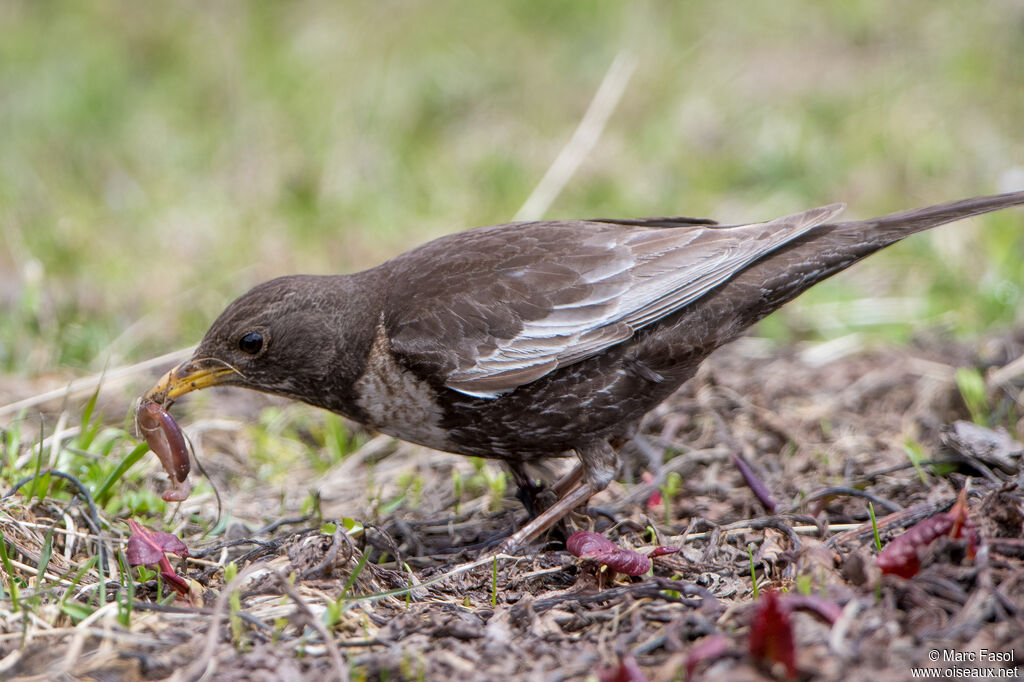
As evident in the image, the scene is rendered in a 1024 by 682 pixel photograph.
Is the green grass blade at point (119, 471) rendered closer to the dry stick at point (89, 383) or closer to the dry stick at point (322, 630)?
the dry stick at point (89, 383)

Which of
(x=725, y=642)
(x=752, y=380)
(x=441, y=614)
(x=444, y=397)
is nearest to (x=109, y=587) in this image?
(x=441, y=614)

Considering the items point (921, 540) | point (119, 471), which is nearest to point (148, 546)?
point (119, 471)

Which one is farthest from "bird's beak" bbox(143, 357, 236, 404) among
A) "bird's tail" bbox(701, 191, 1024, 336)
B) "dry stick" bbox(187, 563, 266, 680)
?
"bird's tail" bbox(701, 191, 1024, 336)

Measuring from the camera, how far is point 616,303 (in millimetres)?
4496

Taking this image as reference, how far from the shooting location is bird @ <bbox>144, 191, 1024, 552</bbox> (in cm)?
450

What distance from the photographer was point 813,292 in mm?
7559

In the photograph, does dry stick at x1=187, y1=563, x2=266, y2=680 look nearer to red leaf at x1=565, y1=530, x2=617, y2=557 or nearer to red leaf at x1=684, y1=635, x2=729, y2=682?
red leaf at x1=565, y1=530, x2=617, y2=557

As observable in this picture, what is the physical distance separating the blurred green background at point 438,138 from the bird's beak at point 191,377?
1.89 meters

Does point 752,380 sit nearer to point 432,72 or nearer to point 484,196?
point 484,196

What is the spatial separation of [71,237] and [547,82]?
16.0 feet

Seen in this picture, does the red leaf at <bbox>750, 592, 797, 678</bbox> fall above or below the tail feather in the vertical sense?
below

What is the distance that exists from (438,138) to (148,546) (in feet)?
22.0

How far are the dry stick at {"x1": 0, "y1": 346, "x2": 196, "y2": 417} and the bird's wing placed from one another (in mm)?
1666

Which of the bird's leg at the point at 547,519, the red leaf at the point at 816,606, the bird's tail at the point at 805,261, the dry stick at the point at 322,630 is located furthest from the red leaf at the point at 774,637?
the bird's tail at the point at 805,261
